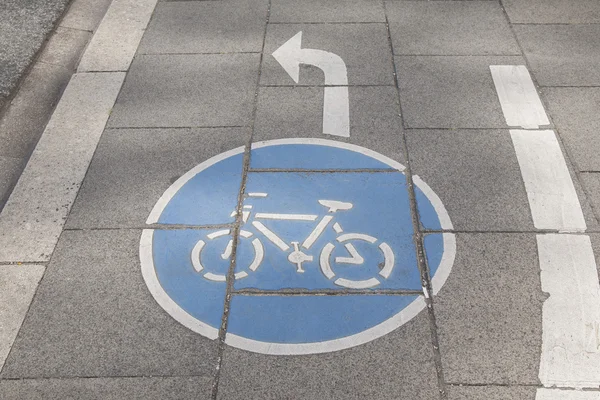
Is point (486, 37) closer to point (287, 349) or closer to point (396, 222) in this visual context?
point (396, 222)

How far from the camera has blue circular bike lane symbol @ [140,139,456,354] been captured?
4102 millimetres

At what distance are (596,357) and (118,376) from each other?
2.87 meters

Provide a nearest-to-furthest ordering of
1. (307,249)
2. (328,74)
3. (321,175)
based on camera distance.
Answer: (307,249) → (321,175) → (328,74)

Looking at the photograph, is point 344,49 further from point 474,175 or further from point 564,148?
point 564,148

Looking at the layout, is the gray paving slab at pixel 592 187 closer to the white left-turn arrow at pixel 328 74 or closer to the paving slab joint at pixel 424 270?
the paving slab joint at pixel 424 270

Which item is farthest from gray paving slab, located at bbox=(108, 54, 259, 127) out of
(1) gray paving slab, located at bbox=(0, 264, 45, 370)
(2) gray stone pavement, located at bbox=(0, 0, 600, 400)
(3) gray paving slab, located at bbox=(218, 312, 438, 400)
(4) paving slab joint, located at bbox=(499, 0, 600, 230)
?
(4) paving slab joint, located at bbox=(499, 0, 600, 230)

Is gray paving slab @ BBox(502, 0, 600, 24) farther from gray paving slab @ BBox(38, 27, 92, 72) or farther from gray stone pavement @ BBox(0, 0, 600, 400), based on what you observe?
gray paving slab @ BBox(38, 27, 92, 72)

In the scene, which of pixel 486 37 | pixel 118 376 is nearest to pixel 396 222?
pixel 118 376

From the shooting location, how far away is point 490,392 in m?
3.71

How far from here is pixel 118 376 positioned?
3.82 meters

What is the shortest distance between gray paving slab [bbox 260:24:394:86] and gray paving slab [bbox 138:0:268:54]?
257 millimetres

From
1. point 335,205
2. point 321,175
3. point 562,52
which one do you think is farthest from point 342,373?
point 562,52

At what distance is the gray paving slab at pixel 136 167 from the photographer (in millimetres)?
4910

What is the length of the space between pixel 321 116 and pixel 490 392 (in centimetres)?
297
